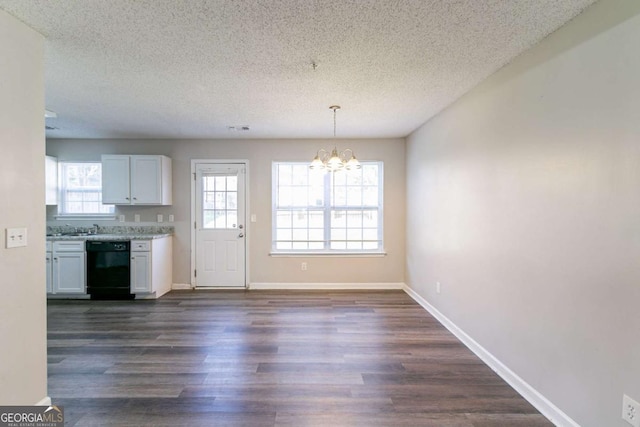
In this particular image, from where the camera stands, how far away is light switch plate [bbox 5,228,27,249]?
1.75m

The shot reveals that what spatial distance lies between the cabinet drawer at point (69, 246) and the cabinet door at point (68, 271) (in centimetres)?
5

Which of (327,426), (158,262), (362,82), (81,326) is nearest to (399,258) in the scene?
(362,82)

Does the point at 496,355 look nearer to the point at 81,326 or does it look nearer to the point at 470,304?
the point at 470,304

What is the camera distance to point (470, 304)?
2.92 m

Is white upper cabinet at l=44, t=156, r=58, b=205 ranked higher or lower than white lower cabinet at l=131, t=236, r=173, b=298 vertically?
higher

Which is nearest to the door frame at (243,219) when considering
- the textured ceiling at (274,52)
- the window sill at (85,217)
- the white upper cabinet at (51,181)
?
the textured ceiling at (274,52)

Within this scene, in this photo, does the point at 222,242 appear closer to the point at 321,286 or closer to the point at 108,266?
the point at 108,266

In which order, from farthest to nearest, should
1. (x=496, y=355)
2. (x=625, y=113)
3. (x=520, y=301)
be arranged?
(x=496, y=355), (x=520, y=301), (x=625, y=113)

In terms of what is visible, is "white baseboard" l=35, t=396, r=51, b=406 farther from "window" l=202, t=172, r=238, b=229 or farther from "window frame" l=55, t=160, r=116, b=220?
"window frame" l=55, t=160, r=116, b=220

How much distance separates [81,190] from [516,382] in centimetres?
628

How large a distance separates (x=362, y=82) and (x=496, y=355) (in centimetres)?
261

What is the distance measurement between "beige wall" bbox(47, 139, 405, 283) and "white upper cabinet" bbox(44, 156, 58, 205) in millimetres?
642

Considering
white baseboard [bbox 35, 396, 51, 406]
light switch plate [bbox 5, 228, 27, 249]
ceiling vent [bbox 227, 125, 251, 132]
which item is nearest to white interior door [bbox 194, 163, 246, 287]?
ceiling vent [bbox 227, 125, 251, 132]

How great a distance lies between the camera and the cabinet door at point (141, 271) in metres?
4.41
